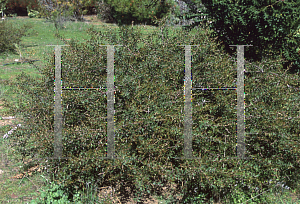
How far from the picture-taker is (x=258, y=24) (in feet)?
14.7

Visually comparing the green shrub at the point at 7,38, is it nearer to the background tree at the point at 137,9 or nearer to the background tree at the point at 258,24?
the background tree at the point at 258,24

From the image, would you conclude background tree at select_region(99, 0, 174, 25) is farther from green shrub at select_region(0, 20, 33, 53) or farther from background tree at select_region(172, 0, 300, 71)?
background tree at select_region(172, 0, 300, 71)

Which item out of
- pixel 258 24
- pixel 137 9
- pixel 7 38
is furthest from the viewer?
pixel 137 9

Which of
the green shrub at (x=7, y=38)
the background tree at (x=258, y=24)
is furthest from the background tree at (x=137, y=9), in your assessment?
the background tree at (x=258, y=24)

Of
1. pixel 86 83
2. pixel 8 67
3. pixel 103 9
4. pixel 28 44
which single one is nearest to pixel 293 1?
pixel 86 83

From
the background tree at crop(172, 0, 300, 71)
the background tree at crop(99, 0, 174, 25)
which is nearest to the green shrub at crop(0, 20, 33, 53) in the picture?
the background tree at crop(172, 0, 300, 71)

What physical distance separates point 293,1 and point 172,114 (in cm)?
262

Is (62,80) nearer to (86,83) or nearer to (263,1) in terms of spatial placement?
(86,83)

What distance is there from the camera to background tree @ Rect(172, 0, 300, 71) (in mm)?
4305

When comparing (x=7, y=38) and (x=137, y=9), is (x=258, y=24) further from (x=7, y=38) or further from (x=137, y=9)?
(x=137, y=9)

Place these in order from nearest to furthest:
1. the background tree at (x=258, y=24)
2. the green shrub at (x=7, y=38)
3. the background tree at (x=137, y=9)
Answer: the background tree at (x=258, y=24)
the green shrub at (x=7, y=38)
the background tree at (x=137, y=9)

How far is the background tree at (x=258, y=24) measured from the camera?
14.1ft

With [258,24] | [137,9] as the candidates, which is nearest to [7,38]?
[137,9]

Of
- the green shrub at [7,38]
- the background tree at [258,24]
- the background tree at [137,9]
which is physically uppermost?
the background tree at [137,9]
